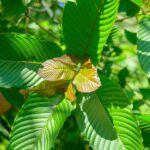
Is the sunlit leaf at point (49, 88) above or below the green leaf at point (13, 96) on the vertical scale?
above

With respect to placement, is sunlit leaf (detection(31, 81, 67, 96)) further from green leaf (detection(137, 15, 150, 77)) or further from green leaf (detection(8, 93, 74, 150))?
green leaf (detection(137, 15, 150, 77))

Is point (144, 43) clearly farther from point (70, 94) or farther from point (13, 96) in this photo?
point (13, 96)

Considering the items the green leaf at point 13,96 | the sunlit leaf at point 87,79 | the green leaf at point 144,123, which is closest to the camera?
the sunlit leaf at point 87,79

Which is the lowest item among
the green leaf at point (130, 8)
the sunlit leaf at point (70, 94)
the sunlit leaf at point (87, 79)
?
the green leaf at point (130, 8)

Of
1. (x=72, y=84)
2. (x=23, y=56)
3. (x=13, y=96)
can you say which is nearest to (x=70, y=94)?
(x=72, y=84)

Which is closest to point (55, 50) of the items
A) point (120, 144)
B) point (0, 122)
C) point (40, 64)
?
point (40, 64)

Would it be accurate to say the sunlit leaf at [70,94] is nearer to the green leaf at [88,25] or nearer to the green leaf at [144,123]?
the green leaf at [88,25]

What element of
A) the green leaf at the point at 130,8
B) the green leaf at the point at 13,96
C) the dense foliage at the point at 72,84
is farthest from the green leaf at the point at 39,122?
the green leaf at the point at 130,8
